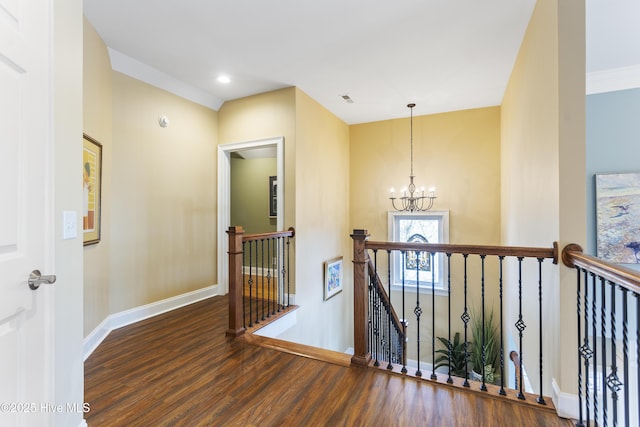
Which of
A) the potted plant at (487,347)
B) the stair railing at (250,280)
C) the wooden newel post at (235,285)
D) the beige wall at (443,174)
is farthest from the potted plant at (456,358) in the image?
the wooden newel post at (235,285)

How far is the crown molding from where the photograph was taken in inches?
119

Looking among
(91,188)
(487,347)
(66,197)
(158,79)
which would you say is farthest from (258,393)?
(487,347)

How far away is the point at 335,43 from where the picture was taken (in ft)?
9.38

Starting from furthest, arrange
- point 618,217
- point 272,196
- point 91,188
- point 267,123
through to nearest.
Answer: point 272,196 < point 267,123 < point 618,217 < point 91,188

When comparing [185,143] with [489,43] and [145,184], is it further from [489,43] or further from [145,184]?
[489,43]

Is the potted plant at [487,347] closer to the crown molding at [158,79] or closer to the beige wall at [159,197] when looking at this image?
the beige wall at [159,197]

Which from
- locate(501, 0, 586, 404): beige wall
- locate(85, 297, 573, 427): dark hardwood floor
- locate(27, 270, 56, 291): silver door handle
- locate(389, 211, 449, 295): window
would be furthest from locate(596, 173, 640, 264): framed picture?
locate(27, 270, 56, 291): silver door handle

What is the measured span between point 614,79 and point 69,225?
487 centimetres

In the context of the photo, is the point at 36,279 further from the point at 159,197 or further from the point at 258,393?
the point at 159,197

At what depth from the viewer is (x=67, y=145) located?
1.35m

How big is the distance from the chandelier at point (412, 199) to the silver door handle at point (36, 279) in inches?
177

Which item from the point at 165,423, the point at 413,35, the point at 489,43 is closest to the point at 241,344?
the point at 165,423

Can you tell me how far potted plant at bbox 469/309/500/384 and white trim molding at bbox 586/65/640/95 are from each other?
3088 mm

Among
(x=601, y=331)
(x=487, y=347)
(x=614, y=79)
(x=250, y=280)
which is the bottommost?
(x=487, y=347)
